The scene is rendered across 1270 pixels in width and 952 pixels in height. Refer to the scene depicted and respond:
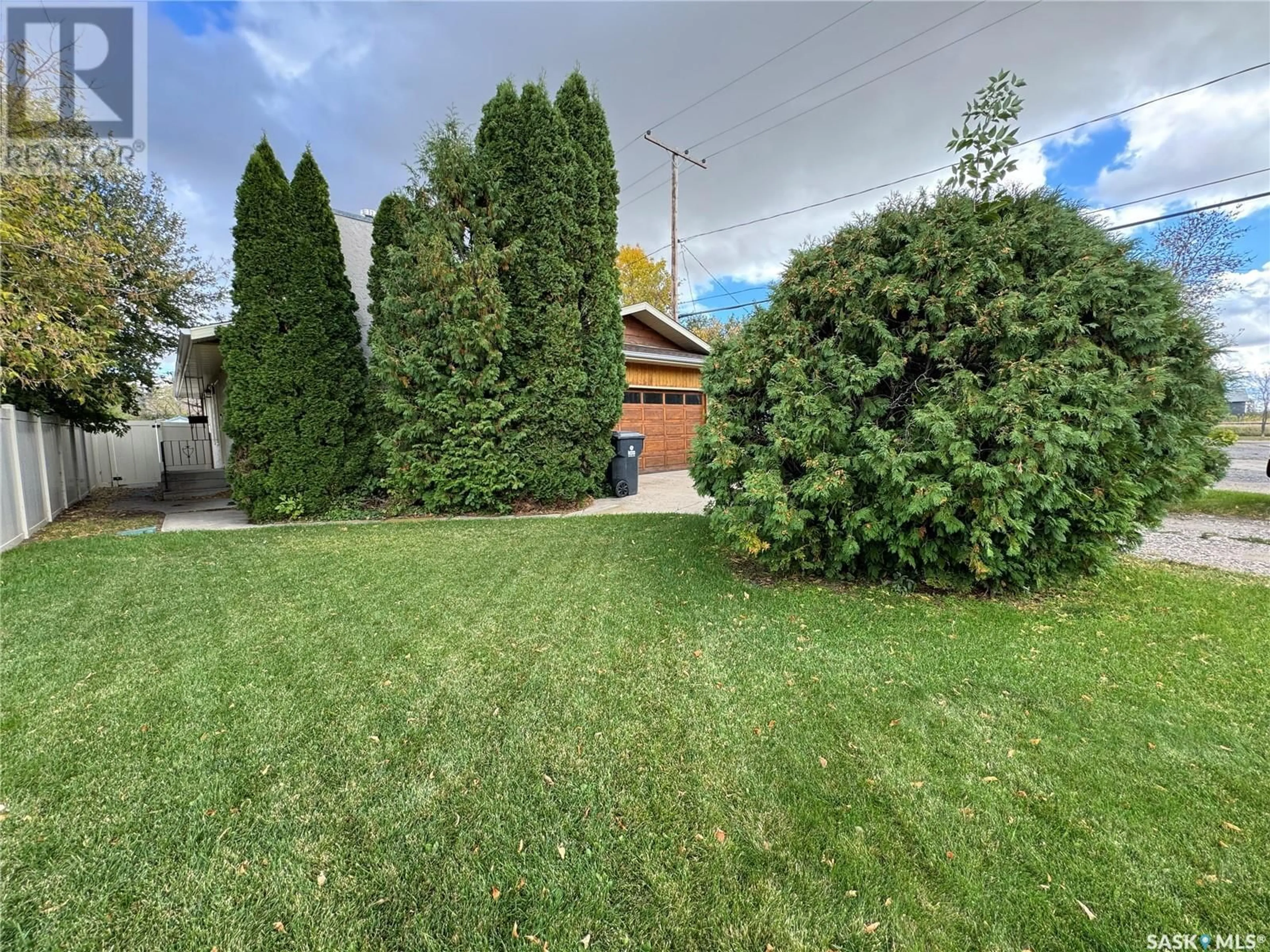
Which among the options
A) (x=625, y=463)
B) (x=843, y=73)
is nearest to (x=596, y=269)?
(x=625, y=463)

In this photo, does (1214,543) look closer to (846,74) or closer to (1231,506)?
(1231,506)

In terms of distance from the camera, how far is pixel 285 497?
301 inches

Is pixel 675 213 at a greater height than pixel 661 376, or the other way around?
pixel 675 213

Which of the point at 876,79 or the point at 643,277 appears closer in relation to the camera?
the point at 876,79

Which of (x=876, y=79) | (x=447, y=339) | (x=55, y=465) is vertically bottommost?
(x=55, y=465)

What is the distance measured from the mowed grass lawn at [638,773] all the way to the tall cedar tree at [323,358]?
393 centimetres

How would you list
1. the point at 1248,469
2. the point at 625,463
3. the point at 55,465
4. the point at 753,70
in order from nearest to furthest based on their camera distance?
1. the point at 55,465
2. the point at 625,463
3. the point at 753,70
4. the point at 1248,469

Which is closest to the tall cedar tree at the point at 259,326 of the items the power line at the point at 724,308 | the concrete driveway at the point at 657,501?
the concrete driveway at the point at 657,501

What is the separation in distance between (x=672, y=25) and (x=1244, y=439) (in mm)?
35804

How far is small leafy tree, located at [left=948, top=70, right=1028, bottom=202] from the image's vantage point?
371 cm

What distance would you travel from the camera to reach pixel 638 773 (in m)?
2.12

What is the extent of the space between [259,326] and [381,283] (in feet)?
5.96

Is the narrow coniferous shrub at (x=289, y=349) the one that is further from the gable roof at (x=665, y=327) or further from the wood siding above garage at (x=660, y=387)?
the gable roof at (x=665, y=327)

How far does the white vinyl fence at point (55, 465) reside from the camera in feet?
19.6
